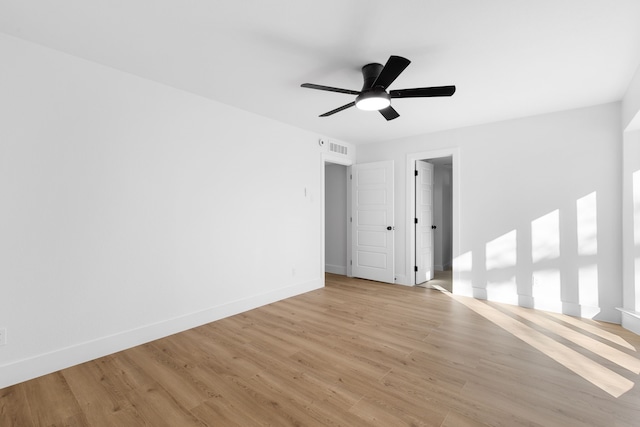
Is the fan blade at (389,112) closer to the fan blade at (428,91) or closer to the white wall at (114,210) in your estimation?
the fan blade at (428,91)

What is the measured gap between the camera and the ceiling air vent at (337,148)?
5.42 meters

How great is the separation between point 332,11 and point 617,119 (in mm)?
3866

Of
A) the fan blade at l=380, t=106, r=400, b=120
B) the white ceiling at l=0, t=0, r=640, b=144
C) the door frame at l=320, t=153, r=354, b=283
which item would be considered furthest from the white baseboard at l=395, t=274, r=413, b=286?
the fan blade at l=380, t=106, r=400, b=120

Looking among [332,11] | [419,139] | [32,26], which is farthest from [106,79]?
[419,139]

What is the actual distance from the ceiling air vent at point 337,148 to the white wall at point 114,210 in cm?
148

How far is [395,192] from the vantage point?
5461 millimetres

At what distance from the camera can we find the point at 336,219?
6375 millimetres

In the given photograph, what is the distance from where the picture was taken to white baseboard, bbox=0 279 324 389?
7.49ft

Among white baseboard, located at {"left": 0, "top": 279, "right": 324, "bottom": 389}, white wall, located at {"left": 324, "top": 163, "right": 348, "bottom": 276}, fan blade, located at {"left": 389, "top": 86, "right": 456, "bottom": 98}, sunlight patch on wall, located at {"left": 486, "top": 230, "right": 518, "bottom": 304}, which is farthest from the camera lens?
white wall, located at {"left": 324, "top": 163, "right": 348, "bottom": 276}

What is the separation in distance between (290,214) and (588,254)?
3.98 m

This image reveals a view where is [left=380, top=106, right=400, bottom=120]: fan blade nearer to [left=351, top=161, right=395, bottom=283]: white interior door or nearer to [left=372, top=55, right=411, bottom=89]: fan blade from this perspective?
[left=372, top=55, right=411, bottom=89]: fan blade

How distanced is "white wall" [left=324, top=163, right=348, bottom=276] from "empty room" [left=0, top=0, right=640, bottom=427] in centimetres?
164

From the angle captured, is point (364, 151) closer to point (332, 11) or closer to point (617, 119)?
point (617, 119)

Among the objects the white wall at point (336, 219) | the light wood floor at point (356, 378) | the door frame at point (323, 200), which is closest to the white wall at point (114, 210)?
the light wood floor at point (356, 378)
